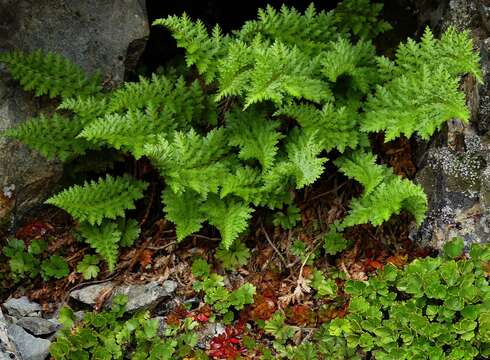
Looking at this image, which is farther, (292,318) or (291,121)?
(291,121)

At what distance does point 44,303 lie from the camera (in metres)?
5.17

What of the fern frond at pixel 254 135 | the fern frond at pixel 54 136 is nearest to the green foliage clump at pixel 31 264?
the fern frond at pixel 54 136

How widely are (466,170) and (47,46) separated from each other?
3604 mm

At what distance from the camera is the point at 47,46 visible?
537 cm

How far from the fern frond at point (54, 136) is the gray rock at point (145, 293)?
1192 mm

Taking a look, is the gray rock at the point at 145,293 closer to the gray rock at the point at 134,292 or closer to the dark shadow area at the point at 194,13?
the gray rock at the point at 134,292

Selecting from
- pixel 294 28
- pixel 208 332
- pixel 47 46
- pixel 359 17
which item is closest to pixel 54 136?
pixel 47 46

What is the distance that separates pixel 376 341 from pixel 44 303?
271cm

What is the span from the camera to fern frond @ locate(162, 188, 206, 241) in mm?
5016

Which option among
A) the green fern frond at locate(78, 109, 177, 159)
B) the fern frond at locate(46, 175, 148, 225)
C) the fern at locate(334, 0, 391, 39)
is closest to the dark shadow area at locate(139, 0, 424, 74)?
the fern at locate(334, 0, 391, 39)

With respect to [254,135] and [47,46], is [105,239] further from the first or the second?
[47,46]

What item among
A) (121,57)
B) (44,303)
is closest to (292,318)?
(44,303)

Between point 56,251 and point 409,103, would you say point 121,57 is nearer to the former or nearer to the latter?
point 56,251

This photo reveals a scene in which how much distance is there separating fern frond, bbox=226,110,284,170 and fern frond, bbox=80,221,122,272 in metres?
1.24
